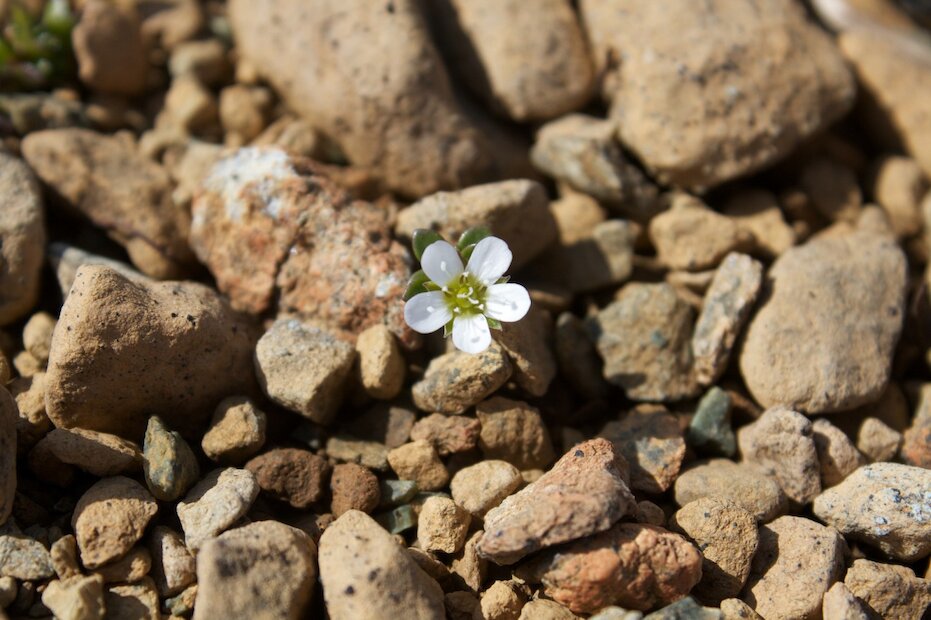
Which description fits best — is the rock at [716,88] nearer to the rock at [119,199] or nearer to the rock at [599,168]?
the rock at [599,168]

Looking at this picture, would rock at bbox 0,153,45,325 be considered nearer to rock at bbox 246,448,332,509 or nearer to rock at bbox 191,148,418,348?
rock at bbox 191,148,418,348

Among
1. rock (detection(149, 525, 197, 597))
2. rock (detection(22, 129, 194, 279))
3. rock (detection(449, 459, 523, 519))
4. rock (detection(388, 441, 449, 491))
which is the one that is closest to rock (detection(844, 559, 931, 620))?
rock (detection(449, 459, 523, 519))

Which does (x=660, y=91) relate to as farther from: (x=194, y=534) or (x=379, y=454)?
(x=194, y=534)

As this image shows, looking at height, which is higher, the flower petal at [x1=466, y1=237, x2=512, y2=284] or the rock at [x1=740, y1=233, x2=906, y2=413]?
the flower petal at [x1=466, y1=237, x2=512, y2=284]

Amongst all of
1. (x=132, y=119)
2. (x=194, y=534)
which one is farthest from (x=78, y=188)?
(x=194, y=534)

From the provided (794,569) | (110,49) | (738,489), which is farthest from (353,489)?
(110,49)

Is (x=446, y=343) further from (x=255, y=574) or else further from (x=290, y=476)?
(x=255, y=574)

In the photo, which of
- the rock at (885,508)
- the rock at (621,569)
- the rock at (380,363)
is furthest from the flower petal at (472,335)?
the rock at (885,508)
